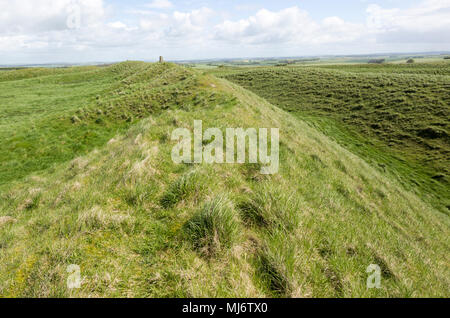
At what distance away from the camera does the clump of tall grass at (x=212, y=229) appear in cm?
342

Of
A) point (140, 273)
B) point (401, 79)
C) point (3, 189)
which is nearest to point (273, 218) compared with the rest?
point (140, 273)

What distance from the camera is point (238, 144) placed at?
7898 mm

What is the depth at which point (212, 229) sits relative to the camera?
11.6 feet

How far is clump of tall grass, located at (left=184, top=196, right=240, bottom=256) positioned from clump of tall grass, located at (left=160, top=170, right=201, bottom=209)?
2.74ft

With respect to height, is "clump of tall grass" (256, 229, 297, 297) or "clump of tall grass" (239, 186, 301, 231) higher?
"clump of tall grass" (239, 186, 301, 231)

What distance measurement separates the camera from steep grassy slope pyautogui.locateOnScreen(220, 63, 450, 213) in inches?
787

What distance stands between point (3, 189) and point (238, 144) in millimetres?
12523

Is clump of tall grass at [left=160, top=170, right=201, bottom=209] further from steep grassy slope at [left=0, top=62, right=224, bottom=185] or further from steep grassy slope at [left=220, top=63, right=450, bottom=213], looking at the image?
steep grassy slope at [left=220, top=63, right=450, bottom=213]

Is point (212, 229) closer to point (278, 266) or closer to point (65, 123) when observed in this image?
point (278, 266)

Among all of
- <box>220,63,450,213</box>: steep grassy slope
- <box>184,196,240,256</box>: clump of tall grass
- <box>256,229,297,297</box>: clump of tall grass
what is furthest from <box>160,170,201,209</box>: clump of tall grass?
<box>220,63,450,213</box>: steep grassy slope

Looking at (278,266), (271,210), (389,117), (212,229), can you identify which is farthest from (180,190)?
(389,117)

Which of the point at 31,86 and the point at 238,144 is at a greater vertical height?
the point at 31,86

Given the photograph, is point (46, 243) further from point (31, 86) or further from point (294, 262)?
point (31, 86)

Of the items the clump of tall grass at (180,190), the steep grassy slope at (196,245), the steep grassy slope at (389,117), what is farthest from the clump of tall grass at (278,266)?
the steep grassy slope at (389,117)
